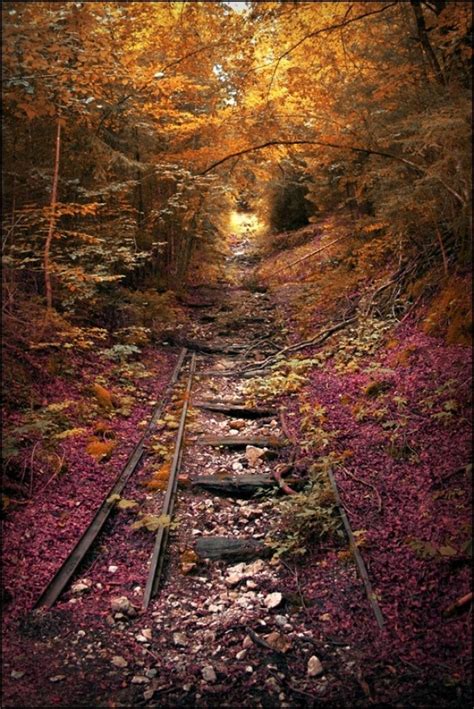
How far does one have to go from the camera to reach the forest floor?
3.44 meters

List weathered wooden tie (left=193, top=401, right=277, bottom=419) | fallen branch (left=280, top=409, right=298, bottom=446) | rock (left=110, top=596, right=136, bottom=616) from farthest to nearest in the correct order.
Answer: weathered wooden tie (left=193, top=401, right=277, bottom=419)
fallen branch (left=280, top=409, right=298, bottom=446)
rock (left=110, top=596, right=136, bottom=616)

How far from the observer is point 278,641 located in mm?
3875

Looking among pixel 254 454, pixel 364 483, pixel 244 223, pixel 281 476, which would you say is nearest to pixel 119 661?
pixel 281 476

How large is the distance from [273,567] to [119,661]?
1.74 m

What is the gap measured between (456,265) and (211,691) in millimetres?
6796

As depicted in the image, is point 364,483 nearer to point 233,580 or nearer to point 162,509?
point 233,580

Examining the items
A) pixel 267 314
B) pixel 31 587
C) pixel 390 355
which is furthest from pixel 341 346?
pixel 31 587

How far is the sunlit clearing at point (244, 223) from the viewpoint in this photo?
31.1 m

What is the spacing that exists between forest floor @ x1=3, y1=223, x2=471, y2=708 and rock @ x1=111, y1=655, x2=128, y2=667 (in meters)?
0.01

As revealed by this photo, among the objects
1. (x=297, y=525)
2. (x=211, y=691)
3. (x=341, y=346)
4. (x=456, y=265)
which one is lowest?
(x=211, y=691)

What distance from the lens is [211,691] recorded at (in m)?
3.42

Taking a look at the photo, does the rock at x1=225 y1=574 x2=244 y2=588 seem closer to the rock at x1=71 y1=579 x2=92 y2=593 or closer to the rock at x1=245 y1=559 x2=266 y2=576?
the rock at x1=245 y1=559 x2=266 y2=576

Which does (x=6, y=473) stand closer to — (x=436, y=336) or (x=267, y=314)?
(x=436, y=336)

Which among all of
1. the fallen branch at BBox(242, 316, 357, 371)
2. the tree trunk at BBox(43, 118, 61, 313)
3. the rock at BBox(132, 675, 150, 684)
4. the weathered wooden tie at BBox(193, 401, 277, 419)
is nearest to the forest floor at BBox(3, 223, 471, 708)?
the rock at BBox(132, 675, 150, 684)
